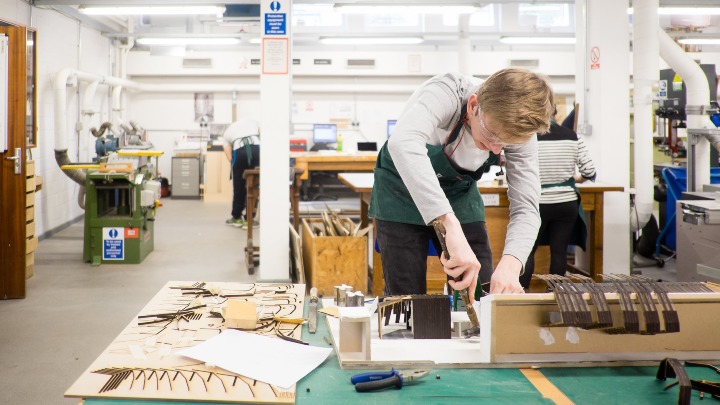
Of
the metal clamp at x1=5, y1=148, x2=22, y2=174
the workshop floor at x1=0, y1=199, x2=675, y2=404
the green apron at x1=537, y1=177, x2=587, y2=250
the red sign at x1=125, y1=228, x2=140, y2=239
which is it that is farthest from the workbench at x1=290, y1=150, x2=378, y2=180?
the metal clamp at x1=5, y1=148, x2=22, y2=174

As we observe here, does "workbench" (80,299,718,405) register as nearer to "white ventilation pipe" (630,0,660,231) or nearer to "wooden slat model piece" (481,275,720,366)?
"wooden slat model piece" (481,275,720,366)

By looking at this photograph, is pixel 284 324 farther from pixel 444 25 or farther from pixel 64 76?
pixel 444 25

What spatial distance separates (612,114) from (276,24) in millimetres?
2716

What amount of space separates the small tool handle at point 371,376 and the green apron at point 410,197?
80 centimetres

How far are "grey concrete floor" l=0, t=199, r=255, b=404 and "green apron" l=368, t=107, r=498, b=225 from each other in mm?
1825

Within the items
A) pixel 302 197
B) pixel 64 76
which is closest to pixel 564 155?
pixel 64 76

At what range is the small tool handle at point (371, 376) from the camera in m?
1.34

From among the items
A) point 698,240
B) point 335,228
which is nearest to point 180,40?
point 335,228

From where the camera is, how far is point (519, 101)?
1558 millimetres

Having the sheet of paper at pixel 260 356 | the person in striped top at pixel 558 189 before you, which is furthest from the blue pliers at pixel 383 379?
the person in striped top at pixel 558 189

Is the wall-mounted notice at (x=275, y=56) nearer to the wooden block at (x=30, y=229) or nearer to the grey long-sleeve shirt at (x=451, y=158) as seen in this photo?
the wooden block at (x=30, y=229)

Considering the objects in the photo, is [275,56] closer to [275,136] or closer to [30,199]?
[275,136]

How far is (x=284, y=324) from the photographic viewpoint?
5.73 ft

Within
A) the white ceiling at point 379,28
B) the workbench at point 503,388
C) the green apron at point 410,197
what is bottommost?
the workbench at point 503,388
